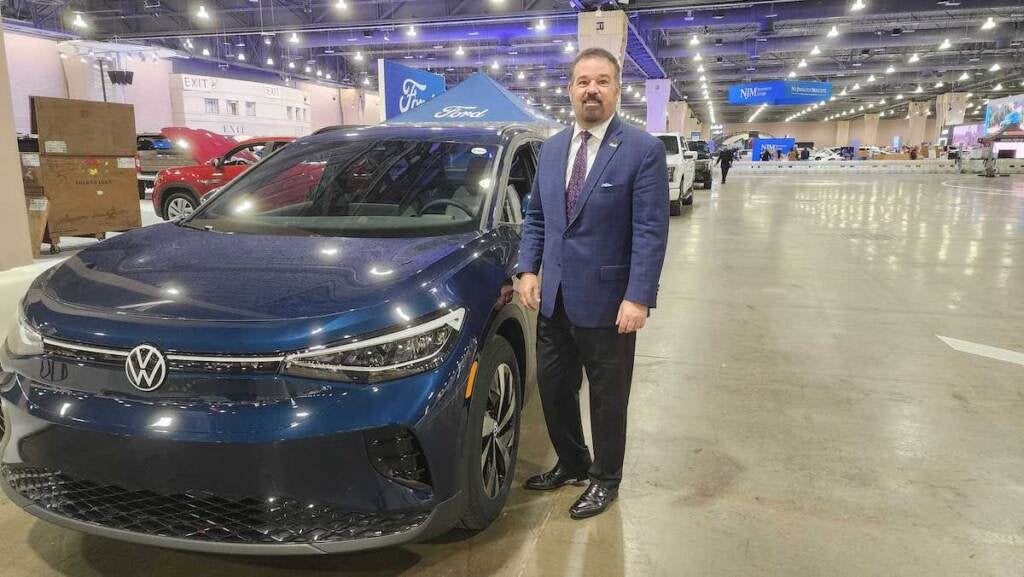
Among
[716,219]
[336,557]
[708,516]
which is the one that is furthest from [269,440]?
[716,219]

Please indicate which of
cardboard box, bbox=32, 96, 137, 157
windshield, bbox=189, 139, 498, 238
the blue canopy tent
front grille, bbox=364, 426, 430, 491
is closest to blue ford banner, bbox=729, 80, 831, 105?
the blue canopy tent

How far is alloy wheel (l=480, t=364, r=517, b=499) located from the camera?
7.48 ft

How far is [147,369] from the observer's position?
1771 millimetres

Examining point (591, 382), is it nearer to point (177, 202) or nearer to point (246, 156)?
point (177, 202)

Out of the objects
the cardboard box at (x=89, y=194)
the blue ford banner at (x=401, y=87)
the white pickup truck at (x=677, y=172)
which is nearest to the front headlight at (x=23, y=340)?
the cardboard box at (x=89, y=194)

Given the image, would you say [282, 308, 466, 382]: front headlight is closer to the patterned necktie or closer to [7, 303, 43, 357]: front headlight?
the patterned necktie

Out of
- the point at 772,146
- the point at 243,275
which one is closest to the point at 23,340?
the point at 243,275

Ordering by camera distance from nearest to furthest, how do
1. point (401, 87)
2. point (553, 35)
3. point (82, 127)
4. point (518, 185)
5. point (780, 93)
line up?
point (518, 185) → point (82, 127) → point (401, 87) → point (553, 35) → point (780, 93)

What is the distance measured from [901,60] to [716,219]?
85.5 feet

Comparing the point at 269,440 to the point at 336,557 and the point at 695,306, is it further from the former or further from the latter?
the point at 695,306

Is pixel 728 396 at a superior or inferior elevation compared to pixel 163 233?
inferior

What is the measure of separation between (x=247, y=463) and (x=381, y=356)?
441mm

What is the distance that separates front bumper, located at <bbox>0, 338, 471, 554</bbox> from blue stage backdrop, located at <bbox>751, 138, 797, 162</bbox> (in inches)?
1878

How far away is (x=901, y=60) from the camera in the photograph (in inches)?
1257
